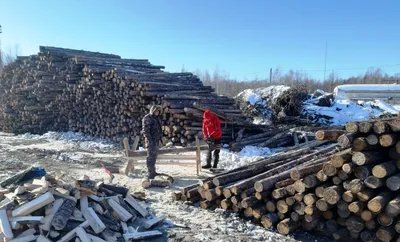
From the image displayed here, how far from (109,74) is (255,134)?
6.79m

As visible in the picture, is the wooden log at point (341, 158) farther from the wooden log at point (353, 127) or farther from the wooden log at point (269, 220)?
the wooden log at point (269, 220)

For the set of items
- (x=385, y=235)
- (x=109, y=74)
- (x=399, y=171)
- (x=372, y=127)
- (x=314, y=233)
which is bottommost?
(x=314, y=233)

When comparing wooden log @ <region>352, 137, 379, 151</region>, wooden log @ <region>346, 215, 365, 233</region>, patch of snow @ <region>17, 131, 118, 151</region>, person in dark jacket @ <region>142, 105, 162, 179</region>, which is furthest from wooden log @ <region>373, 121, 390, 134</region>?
patch of snow @ <region>17, 131, 118, 151</region>

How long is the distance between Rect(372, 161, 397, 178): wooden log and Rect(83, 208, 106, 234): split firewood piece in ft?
12.8

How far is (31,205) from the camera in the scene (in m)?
4.90

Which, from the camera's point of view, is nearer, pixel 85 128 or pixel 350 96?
pixel 85 128

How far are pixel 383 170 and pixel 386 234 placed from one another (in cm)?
86

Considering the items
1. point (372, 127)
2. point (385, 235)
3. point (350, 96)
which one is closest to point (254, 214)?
point (385, 235)

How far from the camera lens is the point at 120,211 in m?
5.58

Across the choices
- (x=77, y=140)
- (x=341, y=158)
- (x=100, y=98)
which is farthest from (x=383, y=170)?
(x=77, y=140)

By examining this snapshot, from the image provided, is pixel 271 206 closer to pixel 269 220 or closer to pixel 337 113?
pixel 269 220

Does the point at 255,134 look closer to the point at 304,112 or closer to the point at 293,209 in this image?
the point at 304,112

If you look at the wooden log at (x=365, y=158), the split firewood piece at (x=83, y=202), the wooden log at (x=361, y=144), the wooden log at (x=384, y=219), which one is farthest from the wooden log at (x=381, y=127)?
the split firewood piece at (x=83, y=202)

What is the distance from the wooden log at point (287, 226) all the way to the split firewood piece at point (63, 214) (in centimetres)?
321
